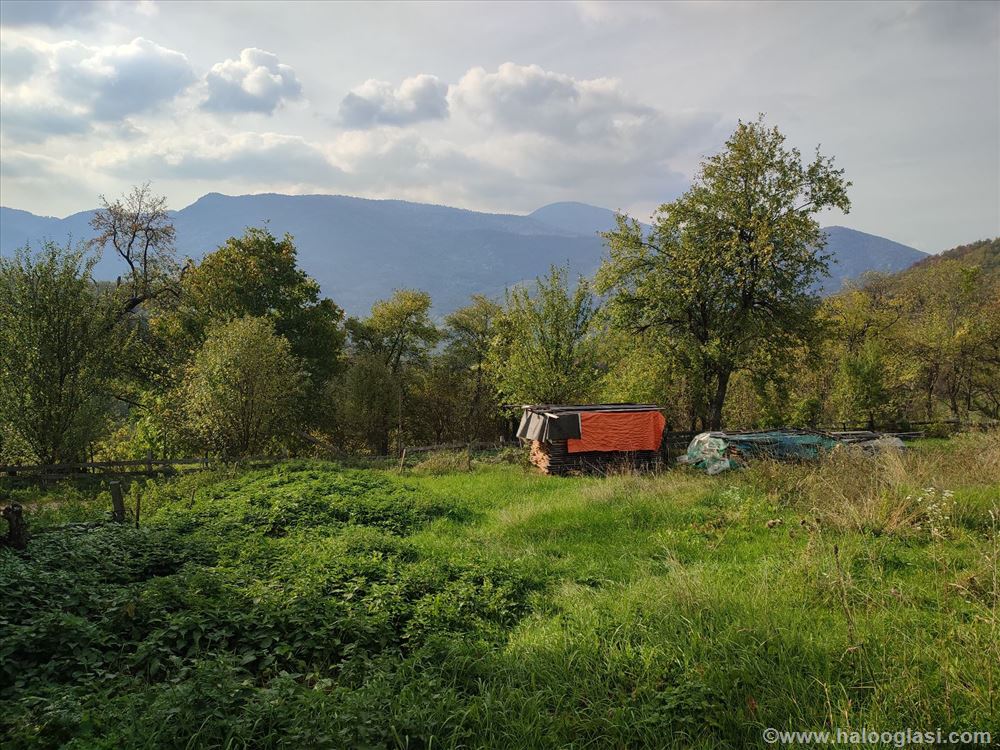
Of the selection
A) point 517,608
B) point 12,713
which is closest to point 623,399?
point 517,608

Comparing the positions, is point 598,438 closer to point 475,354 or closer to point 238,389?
point 238,389

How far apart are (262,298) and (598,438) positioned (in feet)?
70.8

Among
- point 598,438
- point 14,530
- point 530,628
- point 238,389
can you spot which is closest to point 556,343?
point 598,438

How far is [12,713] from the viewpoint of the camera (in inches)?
132

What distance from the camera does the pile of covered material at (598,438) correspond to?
1841 cm

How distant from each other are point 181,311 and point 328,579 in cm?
2653

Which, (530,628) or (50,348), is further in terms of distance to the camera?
(50,348)

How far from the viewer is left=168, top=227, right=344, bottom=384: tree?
27172 mm

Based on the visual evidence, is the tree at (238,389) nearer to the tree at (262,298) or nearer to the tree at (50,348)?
the tree at (50,348)

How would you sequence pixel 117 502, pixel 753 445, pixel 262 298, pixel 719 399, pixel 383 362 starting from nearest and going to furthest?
1. pixel 117 502
2. pixel 753 445
3. pixel 719 399
4. pixel 262 298
5. pixel 383 362

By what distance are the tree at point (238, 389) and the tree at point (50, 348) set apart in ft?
11.3

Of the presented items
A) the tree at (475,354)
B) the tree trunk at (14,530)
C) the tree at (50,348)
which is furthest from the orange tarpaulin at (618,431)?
the tree at (50,348)

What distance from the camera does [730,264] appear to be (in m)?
20.9

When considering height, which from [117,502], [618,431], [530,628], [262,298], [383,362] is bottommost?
[530,628]
